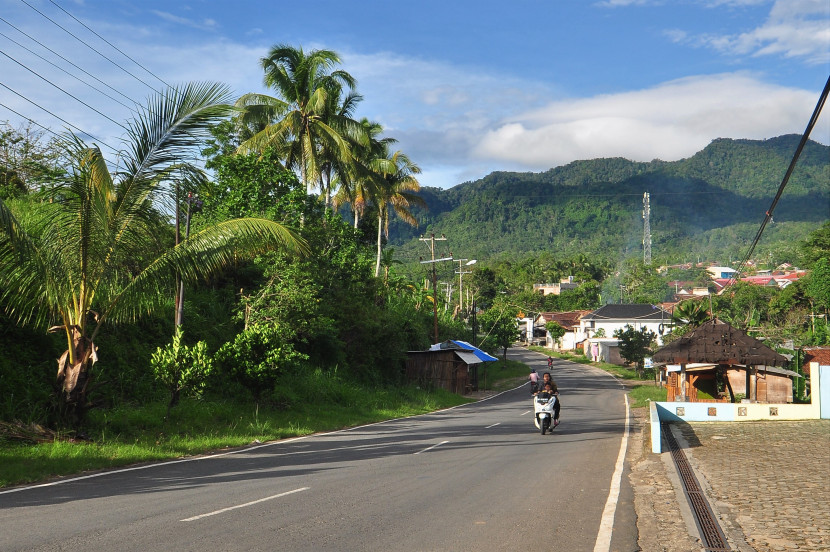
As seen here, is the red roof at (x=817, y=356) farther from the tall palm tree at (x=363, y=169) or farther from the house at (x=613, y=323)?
the house at (x=613, y=323)

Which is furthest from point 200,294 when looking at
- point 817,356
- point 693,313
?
point 693,313

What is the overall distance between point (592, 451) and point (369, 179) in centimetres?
2279

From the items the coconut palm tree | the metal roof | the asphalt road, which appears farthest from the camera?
the metal roof

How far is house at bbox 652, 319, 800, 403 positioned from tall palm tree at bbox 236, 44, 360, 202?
1629cm

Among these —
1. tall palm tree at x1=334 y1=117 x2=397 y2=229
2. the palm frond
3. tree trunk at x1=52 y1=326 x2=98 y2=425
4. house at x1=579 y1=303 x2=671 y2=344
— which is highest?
tall palm tree at x1=334 y1=117 x2=397 y2=229

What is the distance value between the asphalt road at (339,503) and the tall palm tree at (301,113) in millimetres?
19446

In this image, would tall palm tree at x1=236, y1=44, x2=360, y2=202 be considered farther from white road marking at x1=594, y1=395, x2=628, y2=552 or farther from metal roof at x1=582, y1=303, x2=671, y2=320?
metal roof at x1=582, y1=303, x2=671, y2=320

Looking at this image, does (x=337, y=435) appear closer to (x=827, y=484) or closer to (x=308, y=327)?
(x=308, y=327)

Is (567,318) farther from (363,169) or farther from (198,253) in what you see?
(198,253)

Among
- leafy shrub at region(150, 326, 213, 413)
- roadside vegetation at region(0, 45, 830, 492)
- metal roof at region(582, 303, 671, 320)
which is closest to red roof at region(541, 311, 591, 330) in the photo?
metal roof at region(582, 303, 671, 320)

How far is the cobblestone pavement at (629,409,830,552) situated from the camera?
775 centimetres

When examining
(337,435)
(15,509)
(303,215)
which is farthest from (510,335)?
(15,509)

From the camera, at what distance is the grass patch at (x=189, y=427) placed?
11578 millimetres

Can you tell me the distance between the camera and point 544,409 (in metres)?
18.5
